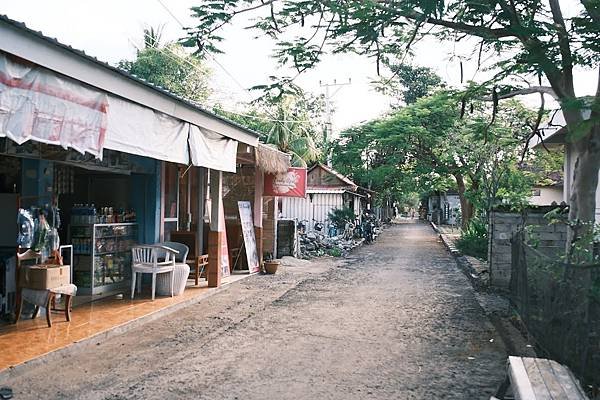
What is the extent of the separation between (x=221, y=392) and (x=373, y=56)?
515 centimetres

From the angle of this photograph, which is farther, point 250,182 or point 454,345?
point 250,182

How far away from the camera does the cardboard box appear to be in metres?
6.72

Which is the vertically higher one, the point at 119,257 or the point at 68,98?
the point at 68,98

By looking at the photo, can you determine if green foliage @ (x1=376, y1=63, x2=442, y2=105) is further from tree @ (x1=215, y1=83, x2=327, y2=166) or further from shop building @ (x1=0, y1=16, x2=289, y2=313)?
shop building @ (x1=0, y1=16, x2=289, y2=313)

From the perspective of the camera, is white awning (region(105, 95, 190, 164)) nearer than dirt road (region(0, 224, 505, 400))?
No

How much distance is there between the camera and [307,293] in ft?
35.7

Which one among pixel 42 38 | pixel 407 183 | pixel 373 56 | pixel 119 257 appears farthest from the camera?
pixel 407 183

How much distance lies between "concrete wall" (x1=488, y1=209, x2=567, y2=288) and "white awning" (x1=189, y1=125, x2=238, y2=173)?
17.7ft

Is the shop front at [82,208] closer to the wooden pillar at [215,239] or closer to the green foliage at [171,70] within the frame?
the wooden pillar at [215,239]

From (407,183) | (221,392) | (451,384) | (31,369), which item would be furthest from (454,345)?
(407,183)

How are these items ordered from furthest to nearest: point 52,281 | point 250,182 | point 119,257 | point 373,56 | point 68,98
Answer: point 250,182 < point 119,257 < point 373,56 < point 52,281 < point 68,98

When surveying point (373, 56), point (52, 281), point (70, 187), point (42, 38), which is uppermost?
point (373, 56)

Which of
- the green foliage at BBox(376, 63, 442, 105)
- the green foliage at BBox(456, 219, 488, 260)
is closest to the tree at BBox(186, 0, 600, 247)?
the green foliage at BBox(456, 219, 488, 260)

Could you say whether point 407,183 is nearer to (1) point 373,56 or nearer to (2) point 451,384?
(1) point 373,56
